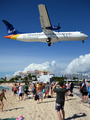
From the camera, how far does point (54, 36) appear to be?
1836 centimetres

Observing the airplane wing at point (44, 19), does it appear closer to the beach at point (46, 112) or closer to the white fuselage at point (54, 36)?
the white fuselage at point (54, 36)

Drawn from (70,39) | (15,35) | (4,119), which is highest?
(15,35)

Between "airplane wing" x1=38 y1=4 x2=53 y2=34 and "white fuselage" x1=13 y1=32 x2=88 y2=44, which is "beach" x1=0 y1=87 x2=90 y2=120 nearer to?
"white fuselage" x1=13 y1=32 x2=88 y2=44

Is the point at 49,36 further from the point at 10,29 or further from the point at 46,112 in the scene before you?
the point at 46,112

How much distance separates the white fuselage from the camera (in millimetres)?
18016

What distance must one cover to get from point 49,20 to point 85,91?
12.0 meters

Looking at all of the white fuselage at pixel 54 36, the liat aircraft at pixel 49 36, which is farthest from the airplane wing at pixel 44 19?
the white fuselage at pixel 54 36

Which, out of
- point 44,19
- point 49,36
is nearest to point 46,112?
point 44,19

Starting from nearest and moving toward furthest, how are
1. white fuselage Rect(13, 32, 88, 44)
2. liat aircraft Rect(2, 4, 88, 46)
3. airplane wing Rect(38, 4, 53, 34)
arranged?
airplane wing Rect(38, 4, 53, 34) < liat aircraft Rect(2, 4, 88, 46) < white fuselage Rect(13, 32, 88, 44)

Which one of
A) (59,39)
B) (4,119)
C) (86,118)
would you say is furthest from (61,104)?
(59,39)

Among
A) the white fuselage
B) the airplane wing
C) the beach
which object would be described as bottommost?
the beach

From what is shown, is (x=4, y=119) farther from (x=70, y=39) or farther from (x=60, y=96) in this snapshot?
(x=70, y=39)

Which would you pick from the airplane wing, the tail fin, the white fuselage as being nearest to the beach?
the white fuselage

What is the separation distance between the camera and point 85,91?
769 centimetres
